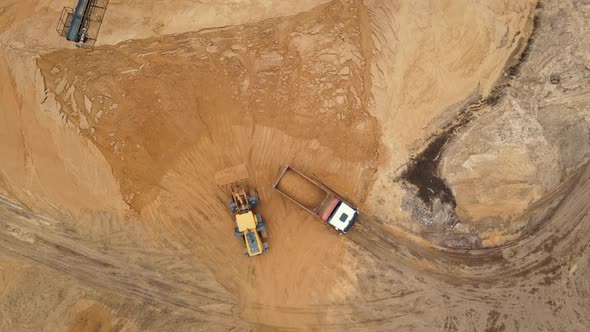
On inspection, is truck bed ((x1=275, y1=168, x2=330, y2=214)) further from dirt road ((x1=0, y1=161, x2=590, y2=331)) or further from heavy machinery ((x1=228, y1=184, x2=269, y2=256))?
dirt road ((x1=0, y1=161, x2=590, y2=331))

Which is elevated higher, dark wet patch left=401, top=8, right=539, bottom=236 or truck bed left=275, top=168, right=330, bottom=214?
dark wet patch left=401, top=8, right=539, bottom=236

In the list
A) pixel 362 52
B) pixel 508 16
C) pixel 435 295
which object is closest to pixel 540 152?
pixel 508 16

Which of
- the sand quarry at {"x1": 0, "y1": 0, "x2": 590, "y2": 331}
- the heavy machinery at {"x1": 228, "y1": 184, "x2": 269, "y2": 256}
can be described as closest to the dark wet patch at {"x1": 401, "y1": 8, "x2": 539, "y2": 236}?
the sand quarry at {"x1": 0, "y1": 0, "x2": 590, "y2": 331}

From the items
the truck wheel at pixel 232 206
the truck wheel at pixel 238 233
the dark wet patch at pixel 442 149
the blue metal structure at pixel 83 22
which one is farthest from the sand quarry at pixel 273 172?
the truck wheel at pixel 238 233

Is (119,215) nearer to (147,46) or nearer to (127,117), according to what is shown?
(127,117)

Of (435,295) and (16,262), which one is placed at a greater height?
(435,295)
